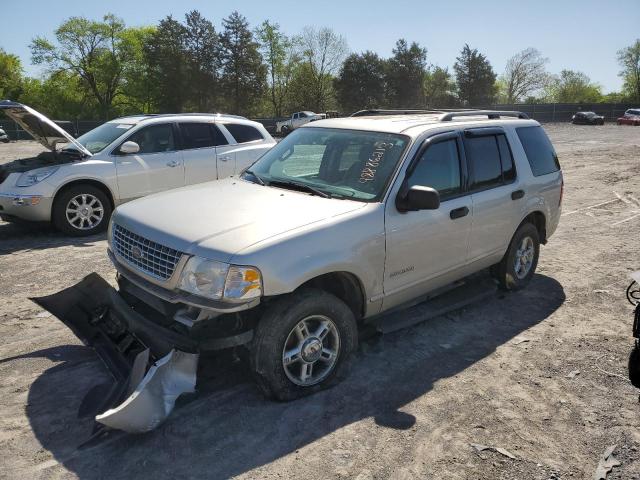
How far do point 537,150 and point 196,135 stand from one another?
5.50 metres

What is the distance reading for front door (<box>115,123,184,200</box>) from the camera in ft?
27.0

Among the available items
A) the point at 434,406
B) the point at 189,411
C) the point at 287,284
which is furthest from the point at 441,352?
the point at 189,411

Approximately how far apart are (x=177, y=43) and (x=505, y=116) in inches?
2276

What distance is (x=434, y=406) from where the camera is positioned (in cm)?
363

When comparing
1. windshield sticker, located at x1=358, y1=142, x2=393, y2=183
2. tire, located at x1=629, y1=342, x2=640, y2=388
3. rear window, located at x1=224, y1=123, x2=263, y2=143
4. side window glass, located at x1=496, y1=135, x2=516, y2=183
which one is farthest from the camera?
rear window, located at x1=224, y1=123, x2=263, y2=143

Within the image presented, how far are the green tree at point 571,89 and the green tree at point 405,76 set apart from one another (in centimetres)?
3211

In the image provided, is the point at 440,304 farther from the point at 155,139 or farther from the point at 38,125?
the point at 38,125

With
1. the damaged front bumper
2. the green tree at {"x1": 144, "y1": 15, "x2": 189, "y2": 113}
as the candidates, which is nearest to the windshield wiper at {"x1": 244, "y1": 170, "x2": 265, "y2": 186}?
the damaged front bumper

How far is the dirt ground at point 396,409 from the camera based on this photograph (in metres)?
3.03

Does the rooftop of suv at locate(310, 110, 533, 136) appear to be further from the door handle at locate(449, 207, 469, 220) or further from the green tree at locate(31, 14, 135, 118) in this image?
the green tree at locate(31, 14, 135, 118)

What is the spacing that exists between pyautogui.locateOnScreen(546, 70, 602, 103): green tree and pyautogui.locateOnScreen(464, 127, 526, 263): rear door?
89.0 m

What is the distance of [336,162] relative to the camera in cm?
450

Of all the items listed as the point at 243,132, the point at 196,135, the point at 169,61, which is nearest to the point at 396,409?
the point at 196,135

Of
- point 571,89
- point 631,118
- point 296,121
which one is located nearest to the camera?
point 296,121
